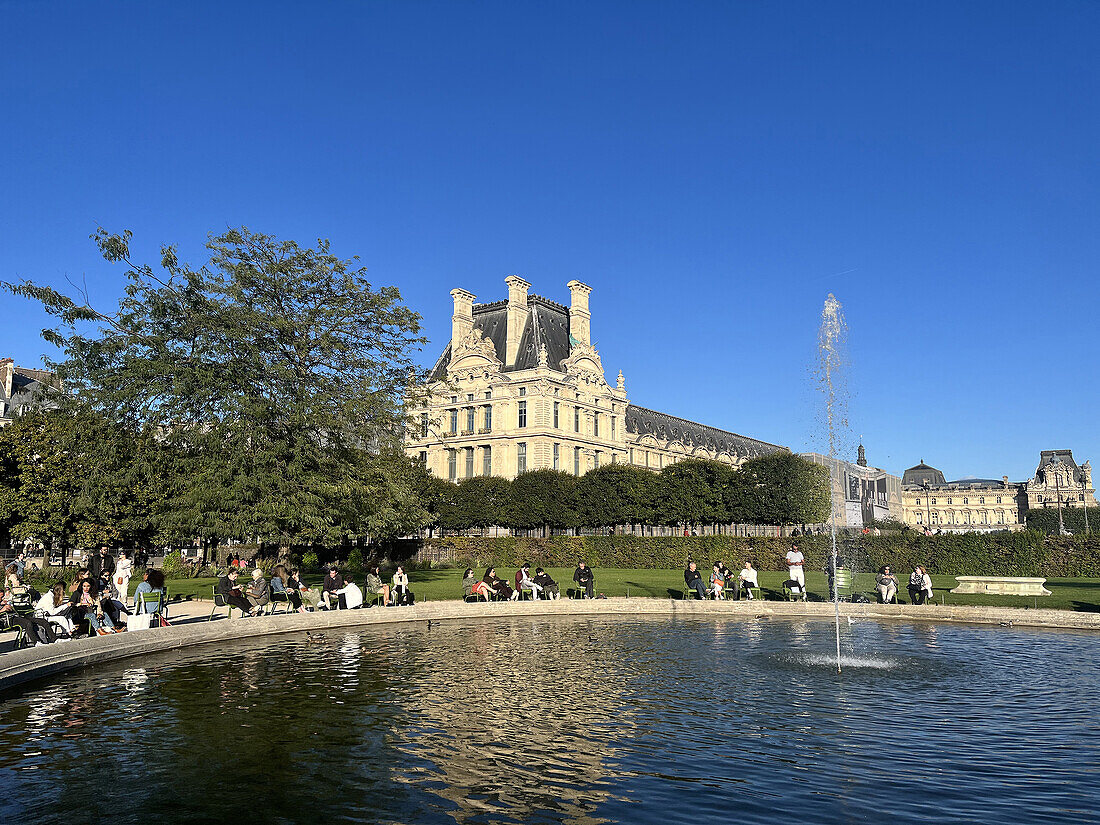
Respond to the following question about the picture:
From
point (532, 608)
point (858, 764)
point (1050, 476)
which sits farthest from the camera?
point (1050, 476)

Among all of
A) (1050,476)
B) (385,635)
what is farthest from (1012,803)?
(1050,476)

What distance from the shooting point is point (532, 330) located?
89500 mm

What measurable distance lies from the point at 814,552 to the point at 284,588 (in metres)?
29.9

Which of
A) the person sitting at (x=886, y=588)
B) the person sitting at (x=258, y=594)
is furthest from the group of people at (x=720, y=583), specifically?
the person sitting at (x=258, y=594)

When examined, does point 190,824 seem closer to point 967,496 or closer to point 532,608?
point 532,608

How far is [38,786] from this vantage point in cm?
869

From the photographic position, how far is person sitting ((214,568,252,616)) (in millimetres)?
22219

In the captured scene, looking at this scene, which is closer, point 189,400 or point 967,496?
point 189,400

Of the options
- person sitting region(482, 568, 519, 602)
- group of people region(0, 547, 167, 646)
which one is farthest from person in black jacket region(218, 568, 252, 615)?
person sitting region(482, 568, 519, 602)

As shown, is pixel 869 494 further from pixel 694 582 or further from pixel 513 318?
pixel 694 582

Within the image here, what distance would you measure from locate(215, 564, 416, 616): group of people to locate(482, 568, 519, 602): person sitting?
2693 mm

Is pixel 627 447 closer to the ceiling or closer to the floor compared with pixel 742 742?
closer to the ceiling

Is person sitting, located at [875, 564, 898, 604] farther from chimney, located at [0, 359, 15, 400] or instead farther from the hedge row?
chimney, located at [0, 359, 15, 400]

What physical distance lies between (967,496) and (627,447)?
126 meters
